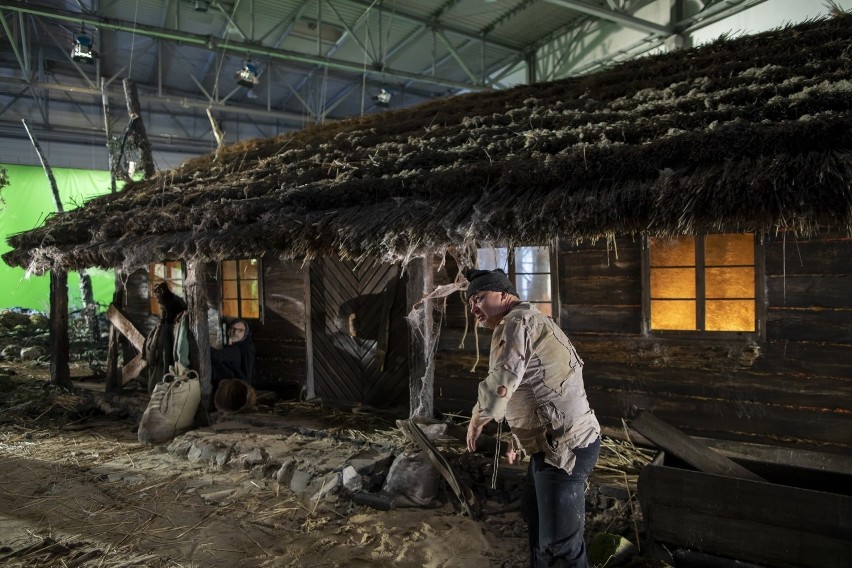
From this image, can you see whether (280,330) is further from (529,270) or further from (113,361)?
(529,270)

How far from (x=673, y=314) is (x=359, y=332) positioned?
4443mm

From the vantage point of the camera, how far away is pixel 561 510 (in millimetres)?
2975

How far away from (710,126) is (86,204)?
33.5ft

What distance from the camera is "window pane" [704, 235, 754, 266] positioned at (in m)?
5.62

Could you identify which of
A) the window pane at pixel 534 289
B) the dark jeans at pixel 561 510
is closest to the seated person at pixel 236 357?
the window pane at pixel 534 289

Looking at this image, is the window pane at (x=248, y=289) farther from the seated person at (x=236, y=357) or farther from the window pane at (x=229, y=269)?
the seated person at (x=236, y=357)

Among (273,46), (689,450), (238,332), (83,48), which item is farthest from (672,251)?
(273,46)

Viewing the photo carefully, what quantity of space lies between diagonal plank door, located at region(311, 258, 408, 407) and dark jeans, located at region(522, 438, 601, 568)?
474 cm

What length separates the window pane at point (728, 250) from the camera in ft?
18.5

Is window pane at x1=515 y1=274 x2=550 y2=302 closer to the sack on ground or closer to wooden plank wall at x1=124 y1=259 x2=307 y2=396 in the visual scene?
wooden plank wall at x1=124 y1=259 x2=307 y2=396

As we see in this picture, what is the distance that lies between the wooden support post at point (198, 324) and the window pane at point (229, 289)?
7.26 feet

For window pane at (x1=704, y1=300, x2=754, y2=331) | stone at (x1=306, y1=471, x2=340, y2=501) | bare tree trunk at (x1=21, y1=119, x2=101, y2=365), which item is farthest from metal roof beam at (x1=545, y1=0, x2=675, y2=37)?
bare tree trunk at (x1=21, y1=119, x2=101, y2=365)

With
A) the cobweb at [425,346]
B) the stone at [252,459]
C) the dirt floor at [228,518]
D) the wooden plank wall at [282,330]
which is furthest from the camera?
the wooden plank wall at [282,330]

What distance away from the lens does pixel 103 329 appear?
1580 centimetres
